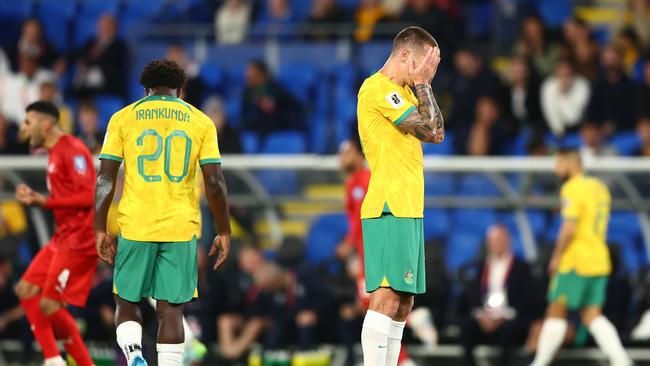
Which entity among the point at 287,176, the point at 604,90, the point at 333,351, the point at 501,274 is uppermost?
the point at 604,90

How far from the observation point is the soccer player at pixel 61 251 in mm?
9438

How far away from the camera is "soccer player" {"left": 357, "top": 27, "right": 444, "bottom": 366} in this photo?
7.96 meters

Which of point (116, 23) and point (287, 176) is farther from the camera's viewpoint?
point (116, 23)

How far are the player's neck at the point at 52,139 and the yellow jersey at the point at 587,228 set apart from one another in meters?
4.71

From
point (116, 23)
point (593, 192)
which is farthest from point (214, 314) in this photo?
point (116, 23)

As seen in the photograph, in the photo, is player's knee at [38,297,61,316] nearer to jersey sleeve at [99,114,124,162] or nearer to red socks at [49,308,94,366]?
red socks at [49,308,94,366]

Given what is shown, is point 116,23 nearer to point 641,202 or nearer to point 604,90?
point 604,90

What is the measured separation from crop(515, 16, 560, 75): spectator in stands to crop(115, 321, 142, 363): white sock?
29.7 ft

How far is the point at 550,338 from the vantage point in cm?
1213

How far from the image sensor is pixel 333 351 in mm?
13312

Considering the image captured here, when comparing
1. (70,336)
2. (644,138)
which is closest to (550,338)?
(644,138)

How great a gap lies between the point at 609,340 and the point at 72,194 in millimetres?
5111

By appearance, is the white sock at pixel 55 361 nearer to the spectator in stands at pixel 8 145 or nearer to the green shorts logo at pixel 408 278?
the green shorts logo at pixel 408 278

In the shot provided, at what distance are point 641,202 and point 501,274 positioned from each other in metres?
1.61
